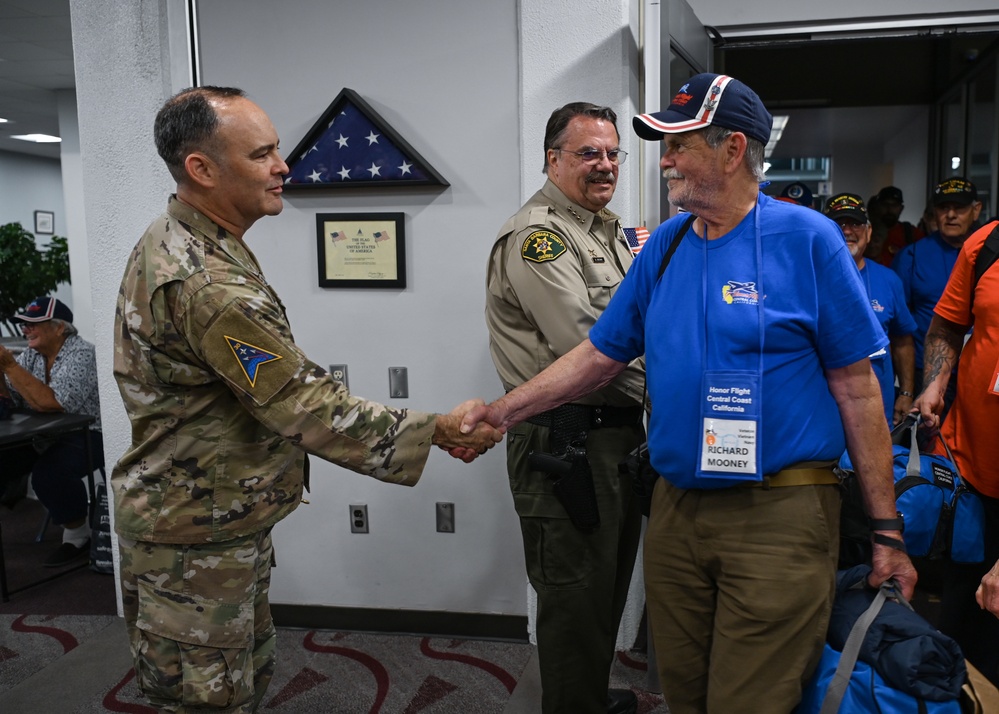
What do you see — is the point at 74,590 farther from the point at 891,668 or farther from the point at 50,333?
the point at 891,668

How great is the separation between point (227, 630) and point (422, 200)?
162 centimetres

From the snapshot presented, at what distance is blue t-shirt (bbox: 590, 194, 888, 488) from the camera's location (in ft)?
4.43

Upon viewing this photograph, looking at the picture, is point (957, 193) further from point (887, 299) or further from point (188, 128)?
point (188, 128)

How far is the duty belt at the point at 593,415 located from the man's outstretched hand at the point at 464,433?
0.46 ft

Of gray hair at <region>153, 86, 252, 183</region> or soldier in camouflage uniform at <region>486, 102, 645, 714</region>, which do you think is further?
soldier in camouflage uniform at <region>486, 102, 645, 714</region>

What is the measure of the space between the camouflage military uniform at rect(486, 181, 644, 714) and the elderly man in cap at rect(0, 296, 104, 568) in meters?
2.62

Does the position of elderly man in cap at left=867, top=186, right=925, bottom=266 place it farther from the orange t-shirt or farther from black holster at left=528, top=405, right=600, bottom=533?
black holster at left=528, top=405, right=600, bottom=533

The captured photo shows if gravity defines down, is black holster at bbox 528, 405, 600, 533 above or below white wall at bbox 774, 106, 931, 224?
below

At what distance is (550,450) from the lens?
1.99 m

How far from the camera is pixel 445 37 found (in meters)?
2.65

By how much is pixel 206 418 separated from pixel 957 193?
348 cm

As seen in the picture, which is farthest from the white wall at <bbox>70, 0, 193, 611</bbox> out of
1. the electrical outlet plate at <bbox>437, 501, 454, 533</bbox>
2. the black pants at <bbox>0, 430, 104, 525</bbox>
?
the electrical outlet plate at <bbox>437, 501, 454, 533</bbox>

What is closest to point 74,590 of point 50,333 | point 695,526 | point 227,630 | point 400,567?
point 50,333

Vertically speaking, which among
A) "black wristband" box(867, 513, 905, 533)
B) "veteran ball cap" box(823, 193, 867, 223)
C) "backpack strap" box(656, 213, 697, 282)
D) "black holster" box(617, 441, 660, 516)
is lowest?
"black wristband" box(867, 513, 905, 533)
